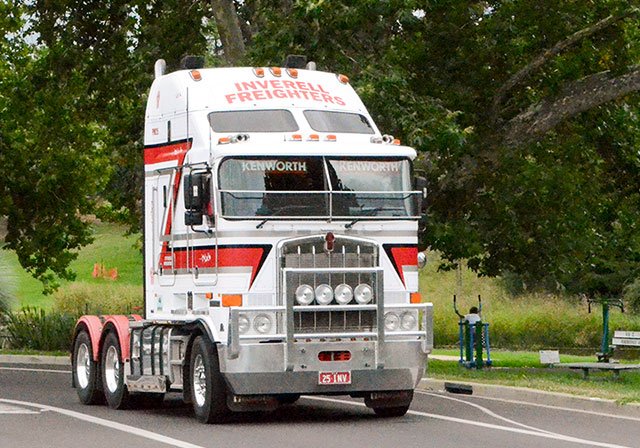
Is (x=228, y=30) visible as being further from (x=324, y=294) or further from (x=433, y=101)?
(x=324, y=294)

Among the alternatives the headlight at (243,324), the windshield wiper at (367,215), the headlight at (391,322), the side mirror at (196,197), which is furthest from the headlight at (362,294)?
the side mirror at (196,197)

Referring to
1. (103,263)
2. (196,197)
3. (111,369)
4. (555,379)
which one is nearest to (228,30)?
(555,379)

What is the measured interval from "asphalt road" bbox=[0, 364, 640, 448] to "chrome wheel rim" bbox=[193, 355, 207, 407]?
0.31m

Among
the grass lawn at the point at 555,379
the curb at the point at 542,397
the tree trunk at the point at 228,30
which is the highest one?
the tree trunk at the point at 228,30

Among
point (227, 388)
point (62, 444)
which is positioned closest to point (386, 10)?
point (227, 388)

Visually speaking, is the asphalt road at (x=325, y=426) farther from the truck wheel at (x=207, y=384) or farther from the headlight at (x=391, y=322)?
the headlight at (x=391, y=322)

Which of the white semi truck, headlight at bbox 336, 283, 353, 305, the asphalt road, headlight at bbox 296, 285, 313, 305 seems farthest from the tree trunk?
headlight at bbox 296, 285, 313, 305

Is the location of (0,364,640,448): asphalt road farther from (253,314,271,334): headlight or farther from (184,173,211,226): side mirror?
(184,173,211,226): side mirror

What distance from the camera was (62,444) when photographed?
47.1ft

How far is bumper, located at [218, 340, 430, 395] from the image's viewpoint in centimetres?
1609

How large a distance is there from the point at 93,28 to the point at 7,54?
8.80 feet

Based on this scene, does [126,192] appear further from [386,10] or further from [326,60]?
[386,10]

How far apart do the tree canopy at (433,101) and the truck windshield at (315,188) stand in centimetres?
870

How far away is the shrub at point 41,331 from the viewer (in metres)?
36.8
